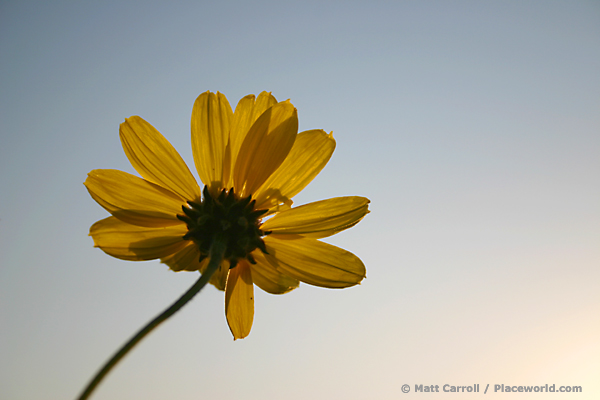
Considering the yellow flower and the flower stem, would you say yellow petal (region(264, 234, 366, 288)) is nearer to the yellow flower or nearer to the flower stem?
the yellow flower

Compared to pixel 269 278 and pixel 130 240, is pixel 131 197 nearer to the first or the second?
pixel 130 240

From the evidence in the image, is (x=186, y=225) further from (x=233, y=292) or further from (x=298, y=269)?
(x=298, y=269)

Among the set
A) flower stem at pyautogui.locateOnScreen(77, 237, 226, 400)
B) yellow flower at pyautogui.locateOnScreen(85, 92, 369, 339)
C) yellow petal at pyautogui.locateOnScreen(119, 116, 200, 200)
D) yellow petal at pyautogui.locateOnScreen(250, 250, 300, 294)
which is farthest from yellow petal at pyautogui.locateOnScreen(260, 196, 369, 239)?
flower stem at pyautogui.locateOnScreen(77, 237, 226, 400)

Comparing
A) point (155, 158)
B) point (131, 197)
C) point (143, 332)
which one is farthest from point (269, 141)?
point (143, 332)

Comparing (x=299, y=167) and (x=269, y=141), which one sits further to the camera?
(x=299, y=167)

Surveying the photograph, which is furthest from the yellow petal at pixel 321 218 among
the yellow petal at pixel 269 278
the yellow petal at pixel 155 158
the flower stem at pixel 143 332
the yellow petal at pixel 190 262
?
the flower stem at pixel 143 332

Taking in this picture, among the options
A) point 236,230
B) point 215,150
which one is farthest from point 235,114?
point 236,230
